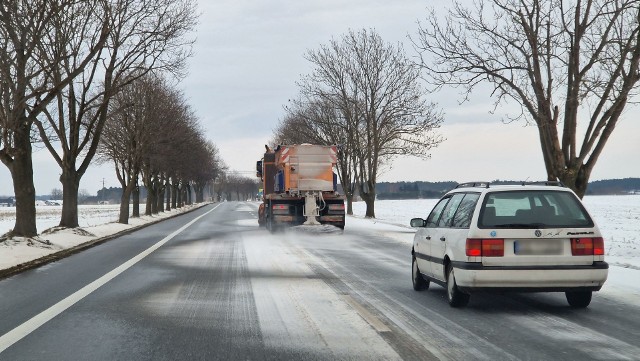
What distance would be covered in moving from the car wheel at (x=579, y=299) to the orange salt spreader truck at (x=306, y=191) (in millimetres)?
16776

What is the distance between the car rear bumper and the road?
347 mm

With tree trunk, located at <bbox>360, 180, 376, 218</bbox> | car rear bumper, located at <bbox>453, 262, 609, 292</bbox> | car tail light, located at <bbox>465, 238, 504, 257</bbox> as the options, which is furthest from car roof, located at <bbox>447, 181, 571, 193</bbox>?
tree trunk, located at <bbox>360, 180, 376, 218</bbox>

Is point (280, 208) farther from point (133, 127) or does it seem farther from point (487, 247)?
point (487, 247)

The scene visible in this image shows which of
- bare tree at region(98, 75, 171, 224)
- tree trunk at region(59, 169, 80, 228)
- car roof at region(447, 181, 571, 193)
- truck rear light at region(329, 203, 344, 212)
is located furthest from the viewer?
bare tree at region(98, 75, 171, 224)

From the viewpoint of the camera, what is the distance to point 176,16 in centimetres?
2336

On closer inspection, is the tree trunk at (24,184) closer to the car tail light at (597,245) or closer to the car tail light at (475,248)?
the car tail light at (475,248)

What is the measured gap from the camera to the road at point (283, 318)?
229 inches

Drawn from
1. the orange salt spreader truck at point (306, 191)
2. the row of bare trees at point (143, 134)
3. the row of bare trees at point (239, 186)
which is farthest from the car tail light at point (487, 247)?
the row of bare trees at point (239, 186)

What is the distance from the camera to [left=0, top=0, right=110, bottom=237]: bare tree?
1636 cm

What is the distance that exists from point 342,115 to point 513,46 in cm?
2559

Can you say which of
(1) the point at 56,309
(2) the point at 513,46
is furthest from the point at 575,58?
(1) the point at 56,309

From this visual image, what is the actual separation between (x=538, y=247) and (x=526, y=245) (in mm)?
137

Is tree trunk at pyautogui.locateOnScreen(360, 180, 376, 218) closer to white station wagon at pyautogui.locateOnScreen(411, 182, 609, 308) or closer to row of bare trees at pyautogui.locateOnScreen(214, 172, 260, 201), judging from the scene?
white station wagon at pyautogui.locateOnScreen(411, 182, 609, 308)

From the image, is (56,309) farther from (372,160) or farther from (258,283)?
(372,160)
